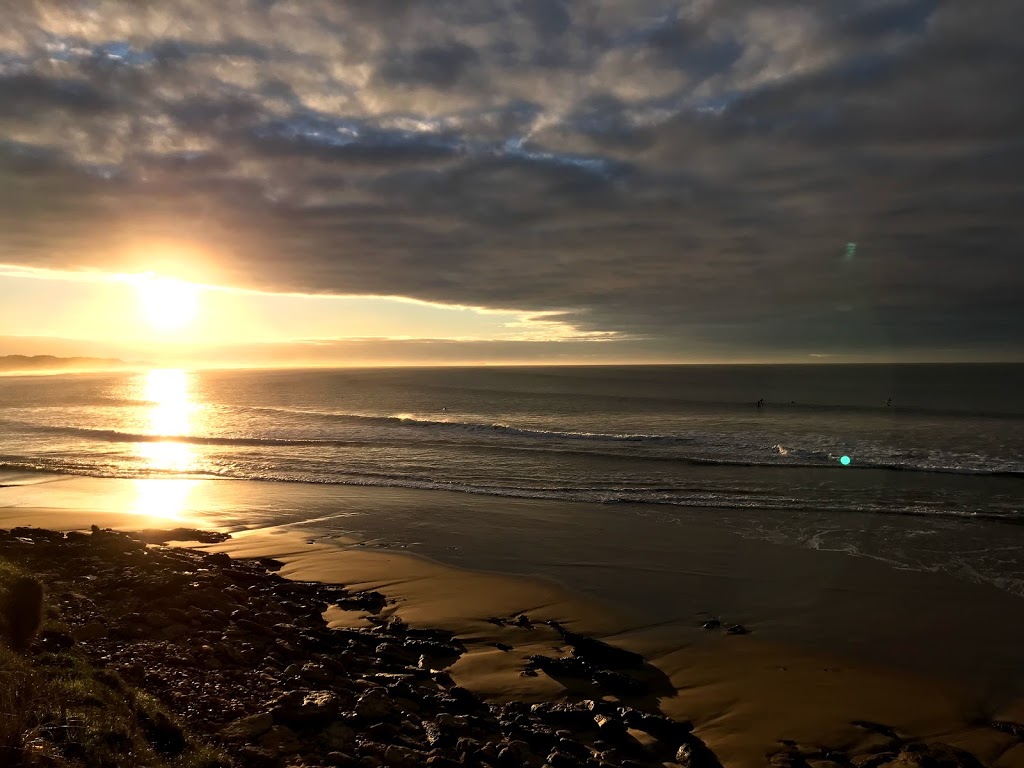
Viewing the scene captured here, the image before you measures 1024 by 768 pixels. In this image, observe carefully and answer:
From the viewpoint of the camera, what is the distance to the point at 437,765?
256 inches

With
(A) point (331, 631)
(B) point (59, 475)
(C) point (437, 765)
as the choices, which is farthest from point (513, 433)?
(C) point (437, 765)

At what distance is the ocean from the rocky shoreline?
10.9 m

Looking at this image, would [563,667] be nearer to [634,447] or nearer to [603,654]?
[603,654]

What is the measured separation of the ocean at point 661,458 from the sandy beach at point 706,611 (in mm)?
2979

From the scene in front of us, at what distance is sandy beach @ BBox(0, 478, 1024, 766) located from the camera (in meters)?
8.73

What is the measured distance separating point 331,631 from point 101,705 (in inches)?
181

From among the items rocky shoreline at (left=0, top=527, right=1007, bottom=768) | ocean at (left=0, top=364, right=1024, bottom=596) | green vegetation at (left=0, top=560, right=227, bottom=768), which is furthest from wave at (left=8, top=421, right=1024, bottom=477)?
green vegetation at (left=0, top=560, right=227, bottom=768)

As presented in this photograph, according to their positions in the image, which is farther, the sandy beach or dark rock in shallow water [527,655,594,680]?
dark rock in shallow water [527,655,594,680]

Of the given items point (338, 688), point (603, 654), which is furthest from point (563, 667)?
point (338, 688)

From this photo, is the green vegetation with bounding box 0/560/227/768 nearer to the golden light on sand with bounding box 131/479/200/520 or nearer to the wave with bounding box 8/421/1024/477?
the golden light on sand with bounding box 131/479/200/520

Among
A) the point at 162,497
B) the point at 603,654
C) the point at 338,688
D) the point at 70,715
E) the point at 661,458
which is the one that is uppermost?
the point at 70,715

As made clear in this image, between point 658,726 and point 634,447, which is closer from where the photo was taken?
point 658,726

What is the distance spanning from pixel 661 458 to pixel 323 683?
90.1 feet

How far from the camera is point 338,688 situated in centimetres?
816
